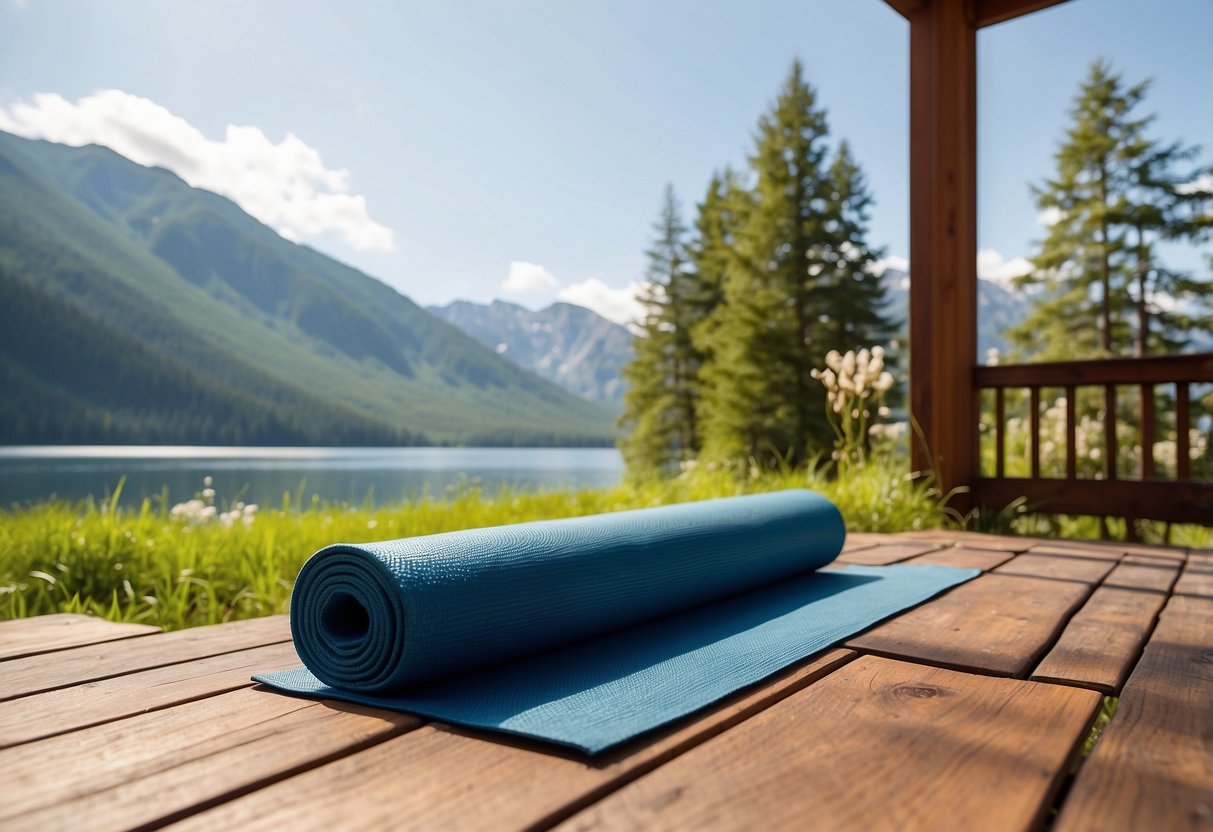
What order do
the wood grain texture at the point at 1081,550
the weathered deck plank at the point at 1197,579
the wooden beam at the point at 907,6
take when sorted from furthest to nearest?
the wooden beam at the point at 907,6
the wood grain texture at the point at 1081,550
the weathered deck plank at the point at 1197,579

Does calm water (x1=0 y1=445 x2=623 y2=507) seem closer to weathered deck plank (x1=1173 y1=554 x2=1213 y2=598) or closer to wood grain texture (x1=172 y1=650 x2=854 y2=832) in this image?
wood grain texture (x1=172 y1=650 x2=854 y2=832)

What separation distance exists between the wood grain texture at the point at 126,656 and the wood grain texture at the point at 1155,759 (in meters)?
1.18

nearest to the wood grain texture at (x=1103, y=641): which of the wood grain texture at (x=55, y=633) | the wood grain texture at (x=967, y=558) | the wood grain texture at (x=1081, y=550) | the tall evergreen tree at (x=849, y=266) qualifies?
the wood grain texture at (x=967, y=558)

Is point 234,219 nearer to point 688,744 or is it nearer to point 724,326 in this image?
point 724,326

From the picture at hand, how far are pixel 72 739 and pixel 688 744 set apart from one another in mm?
646

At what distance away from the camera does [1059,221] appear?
17.8 m

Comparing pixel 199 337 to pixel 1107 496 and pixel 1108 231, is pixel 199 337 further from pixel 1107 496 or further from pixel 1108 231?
pixel 1107 496

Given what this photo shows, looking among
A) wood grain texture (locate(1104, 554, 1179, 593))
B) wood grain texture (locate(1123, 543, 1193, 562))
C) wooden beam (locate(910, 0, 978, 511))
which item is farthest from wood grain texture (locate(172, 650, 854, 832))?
wooden beam (locate(910, 0, 978, 511))

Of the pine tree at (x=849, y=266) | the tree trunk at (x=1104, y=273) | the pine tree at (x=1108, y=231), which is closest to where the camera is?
the pine tree at (x=1108, y=231)

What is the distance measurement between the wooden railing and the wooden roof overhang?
0.22 meters

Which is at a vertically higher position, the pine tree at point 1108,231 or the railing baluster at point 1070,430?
the pine tree at point 1108,231

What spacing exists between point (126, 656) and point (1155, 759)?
1361 millimetres

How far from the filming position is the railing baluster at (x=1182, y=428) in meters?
3.19

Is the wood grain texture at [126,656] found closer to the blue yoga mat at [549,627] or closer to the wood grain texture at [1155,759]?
the blue yoga mat at [549,627]
